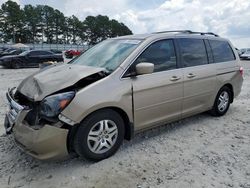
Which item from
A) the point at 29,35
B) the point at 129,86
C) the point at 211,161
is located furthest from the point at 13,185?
the point at 29,35

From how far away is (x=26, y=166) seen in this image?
352 centimetres

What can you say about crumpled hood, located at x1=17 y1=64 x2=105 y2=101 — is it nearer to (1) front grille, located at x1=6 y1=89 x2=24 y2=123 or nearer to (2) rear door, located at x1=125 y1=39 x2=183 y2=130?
(1) front grille, located at x1=6 y1=89 x2=24 y2=123

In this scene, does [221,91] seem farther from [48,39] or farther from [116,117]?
[48,39]

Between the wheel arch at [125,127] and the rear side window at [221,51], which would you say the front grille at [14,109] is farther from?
the rear side window at [221,51]

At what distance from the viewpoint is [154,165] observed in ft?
11.5

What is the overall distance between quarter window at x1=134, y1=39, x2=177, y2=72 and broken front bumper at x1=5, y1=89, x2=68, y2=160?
1530 millimetres

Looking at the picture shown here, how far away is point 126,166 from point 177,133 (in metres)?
1.43

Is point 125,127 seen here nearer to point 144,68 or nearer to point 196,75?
point 144,68

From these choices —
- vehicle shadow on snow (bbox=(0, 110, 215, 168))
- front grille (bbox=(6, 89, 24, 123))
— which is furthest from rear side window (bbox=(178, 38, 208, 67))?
front grille (bbox=(6, 89, 24, 123))

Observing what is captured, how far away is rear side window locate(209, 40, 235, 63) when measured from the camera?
17.2 ft

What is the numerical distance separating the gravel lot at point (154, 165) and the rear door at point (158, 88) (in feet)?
1.37

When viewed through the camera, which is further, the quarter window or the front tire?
the quarter window

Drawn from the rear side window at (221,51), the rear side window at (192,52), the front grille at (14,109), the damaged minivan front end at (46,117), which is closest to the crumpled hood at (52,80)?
the damaged minivan front end at (46,117)

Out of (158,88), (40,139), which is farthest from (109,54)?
(40,139)
